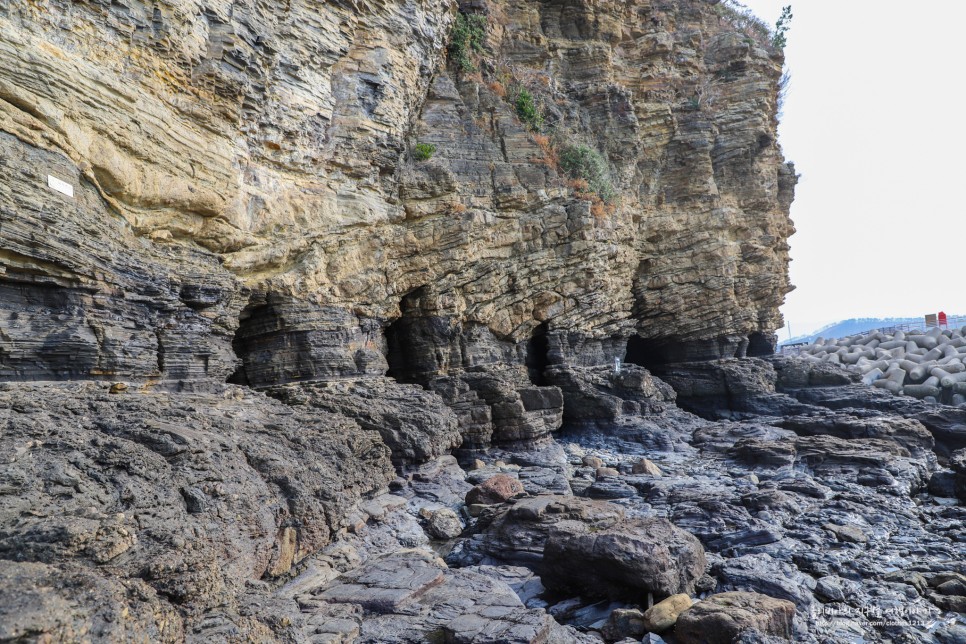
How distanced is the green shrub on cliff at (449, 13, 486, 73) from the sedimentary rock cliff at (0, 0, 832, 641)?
0.12 m

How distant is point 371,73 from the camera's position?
1359cm

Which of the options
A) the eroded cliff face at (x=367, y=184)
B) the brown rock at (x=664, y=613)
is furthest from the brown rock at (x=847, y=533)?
the eroded cliff face at (x=367, y=184)

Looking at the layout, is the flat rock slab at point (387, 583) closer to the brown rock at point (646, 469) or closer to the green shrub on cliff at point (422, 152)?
the brown rock at point (646, 469)

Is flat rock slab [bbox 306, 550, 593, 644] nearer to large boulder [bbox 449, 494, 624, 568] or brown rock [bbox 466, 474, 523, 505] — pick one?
large boulder [bbox 449, 494, 624, 568]

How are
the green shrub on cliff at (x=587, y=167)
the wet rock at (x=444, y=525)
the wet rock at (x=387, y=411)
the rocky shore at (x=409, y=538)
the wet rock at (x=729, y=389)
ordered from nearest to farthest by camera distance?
the rocky shore at (x=409, y=538)
the wet rock at (x=444, y=525)
the wet rock at (x=387, y=411)
the green shrub on cliff at (x=587, y=167)
the wet rock at (x=729, y=389)

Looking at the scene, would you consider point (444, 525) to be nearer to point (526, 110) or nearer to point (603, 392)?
point (603, 392)

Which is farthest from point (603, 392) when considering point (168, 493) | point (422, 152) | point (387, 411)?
point (168, 493)

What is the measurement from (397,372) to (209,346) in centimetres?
654

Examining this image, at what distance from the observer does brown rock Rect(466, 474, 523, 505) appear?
35.8 ft

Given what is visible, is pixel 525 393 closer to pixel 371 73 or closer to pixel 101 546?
pixel 371 73

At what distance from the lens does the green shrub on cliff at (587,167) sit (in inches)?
755

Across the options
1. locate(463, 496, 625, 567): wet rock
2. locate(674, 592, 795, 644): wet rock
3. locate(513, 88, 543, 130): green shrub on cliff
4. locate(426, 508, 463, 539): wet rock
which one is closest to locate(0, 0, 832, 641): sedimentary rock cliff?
locate(513, 88, 543, 130): green shrub on cliff

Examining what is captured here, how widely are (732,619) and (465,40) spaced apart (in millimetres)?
17064

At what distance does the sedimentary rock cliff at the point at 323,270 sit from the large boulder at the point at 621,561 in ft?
3.52
